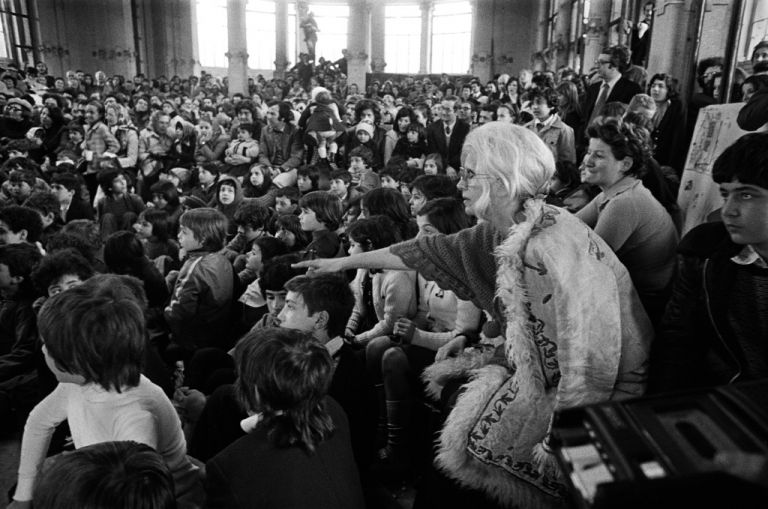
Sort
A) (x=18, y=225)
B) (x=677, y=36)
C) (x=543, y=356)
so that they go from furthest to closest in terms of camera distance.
→ (x=677, y=36)
(x=18, y=225)
(x=543, y=356)

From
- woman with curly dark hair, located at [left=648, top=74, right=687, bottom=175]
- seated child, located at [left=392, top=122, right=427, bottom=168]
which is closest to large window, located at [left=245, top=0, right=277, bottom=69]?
seated child, located at [left=392, top=122, right=427, bottom=168]

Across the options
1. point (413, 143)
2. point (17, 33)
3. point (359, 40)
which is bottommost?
point (413, 143)

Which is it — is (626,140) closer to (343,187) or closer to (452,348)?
(452,348)

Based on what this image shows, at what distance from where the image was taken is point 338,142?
7.60 metres

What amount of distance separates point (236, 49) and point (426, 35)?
10.4 metres

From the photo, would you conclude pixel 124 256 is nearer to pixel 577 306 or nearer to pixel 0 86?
pixel 577 306

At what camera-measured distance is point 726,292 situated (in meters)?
1.55

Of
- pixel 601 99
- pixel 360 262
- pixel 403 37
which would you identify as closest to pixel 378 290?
pixel 360 262

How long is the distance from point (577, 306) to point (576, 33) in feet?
54.4

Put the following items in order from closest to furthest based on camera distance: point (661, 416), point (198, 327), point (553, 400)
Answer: point (661, 416) → point (553, 400) → point (198, 327)

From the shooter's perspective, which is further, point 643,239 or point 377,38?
point 377,38

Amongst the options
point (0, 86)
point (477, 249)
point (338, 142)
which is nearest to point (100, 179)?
point (338, 142)

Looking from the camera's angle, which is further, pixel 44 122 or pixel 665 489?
pixel 44 122

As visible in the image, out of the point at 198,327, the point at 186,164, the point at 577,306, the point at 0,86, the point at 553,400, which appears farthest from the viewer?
the point at 0,86
